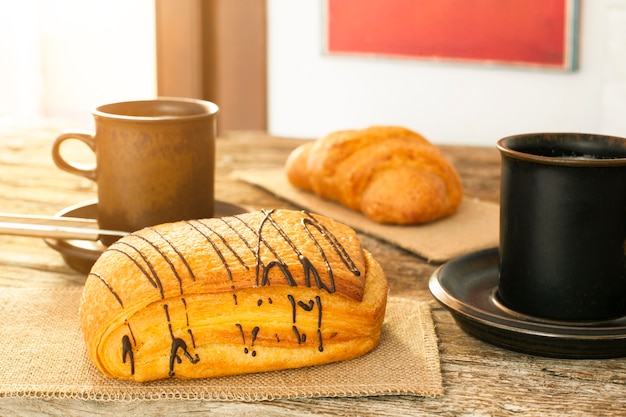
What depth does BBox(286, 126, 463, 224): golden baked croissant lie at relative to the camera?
4.09 ft

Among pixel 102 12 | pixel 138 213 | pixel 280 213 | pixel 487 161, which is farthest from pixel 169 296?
pixel 102 12

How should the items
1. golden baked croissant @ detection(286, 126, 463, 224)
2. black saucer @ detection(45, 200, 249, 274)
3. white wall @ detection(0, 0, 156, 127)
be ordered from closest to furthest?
black saucer @ detection(45, 200, 249, 274), golden baked croissant @ detection(286, 126, 463, 224), white wall @ detection(0, 0, 156, 127)

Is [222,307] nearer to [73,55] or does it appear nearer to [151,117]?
[151,117]

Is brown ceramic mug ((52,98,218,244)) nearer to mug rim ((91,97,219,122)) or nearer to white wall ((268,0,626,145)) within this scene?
mug rim ((91,97,219,122))

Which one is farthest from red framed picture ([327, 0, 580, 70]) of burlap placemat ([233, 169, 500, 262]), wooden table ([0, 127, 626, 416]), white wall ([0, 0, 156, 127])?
white wall ([0, 0, 156, 127])

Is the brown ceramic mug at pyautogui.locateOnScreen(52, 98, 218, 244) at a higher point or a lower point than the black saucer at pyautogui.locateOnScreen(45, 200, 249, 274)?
higher

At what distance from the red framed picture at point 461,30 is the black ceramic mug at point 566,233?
2.37 meters

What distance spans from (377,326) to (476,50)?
8.47 ft

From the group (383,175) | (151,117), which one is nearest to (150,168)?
(151,117)

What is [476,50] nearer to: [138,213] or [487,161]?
[487,161]

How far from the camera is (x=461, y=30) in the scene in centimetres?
320

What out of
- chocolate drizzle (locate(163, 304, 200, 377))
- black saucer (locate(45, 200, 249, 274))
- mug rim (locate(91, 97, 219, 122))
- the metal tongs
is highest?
mug rim (locate(91, 97, 219, 122))

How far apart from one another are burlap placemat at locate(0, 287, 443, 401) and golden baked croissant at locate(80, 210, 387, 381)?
0.5 inches

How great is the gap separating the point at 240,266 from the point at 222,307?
0.13 feet
